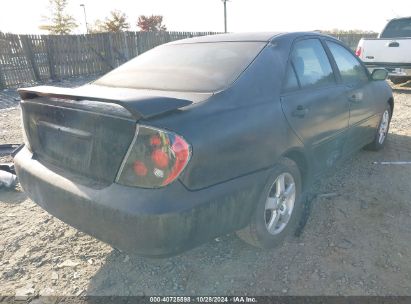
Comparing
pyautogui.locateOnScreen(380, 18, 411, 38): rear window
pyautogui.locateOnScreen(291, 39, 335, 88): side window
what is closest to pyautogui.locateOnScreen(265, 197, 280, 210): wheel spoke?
pyautogui.locateOnScreen(291, 39, 335, 88): side window

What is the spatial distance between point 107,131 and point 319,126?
1.82 m

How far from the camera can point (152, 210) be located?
1.79 meters

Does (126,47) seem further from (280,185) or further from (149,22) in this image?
(149,22)

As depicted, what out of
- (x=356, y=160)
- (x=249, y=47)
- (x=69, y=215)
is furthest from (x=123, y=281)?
(x=356, y=160)

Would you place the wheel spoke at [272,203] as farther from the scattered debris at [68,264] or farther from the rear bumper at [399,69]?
the rear bumper at [399,69]

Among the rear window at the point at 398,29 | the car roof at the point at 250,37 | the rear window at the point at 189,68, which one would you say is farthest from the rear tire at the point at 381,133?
the rear window at the point at 398,29

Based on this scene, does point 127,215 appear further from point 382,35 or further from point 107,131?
point 382,35

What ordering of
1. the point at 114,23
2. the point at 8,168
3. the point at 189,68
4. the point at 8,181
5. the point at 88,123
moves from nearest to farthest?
the point at 88,123
the point at 189,68
the point at 8,181
the point at 8,168
the point at 114,23

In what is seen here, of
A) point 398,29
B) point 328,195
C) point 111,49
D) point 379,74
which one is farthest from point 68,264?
point 111,49

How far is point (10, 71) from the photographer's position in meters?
11.3

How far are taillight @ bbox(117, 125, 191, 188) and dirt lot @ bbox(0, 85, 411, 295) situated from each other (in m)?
0.88

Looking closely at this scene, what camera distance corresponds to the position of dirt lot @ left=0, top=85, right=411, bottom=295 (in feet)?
7.55

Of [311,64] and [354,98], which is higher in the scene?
[311,64]

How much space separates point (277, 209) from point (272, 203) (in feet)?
0.40
